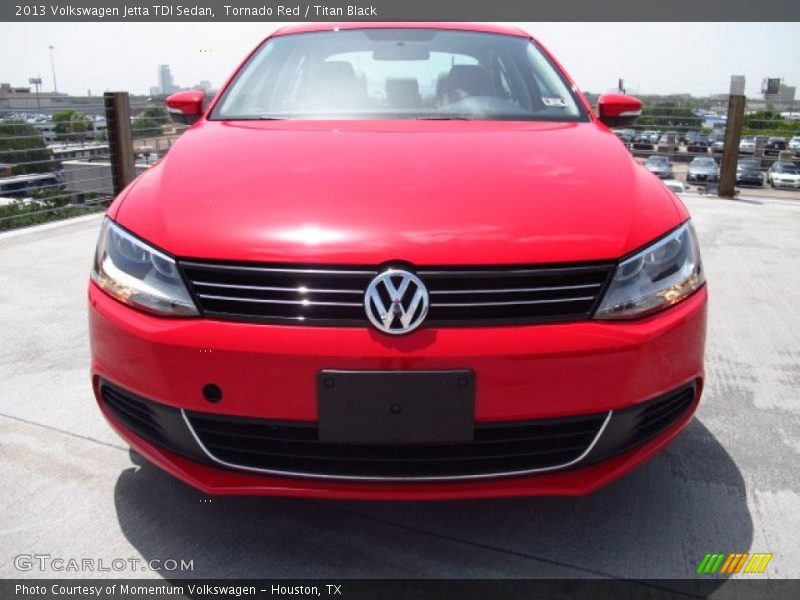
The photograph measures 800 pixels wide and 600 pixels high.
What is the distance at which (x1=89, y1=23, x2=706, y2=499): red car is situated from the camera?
1.48 meters

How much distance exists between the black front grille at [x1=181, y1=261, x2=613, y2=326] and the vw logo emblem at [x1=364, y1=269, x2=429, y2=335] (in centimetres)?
2

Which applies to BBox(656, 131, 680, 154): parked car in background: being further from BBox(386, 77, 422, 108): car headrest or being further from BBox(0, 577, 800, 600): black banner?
BBox(0, 577, 800, 600): black banner

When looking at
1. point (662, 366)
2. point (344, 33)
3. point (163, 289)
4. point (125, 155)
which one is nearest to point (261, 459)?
point (163, 289)

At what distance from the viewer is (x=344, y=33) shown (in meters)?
3.03

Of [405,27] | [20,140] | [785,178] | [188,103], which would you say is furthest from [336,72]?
[785,178]

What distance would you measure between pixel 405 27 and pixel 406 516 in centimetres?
213

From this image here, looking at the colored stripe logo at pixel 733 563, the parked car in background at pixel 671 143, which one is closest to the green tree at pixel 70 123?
the colored stripe logo at pixel 733 563

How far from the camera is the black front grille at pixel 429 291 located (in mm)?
1511

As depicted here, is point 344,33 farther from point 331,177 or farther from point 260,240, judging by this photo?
point 260,240

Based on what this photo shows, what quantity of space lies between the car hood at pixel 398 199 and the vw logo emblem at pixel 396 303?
0.17 ft

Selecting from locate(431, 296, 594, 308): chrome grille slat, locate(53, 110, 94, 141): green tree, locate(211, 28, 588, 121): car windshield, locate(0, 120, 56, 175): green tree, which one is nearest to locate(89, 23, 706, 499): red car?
locate(431, 296, 594, 308): chrome grille slat

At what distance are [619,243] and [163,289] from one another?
107 cm

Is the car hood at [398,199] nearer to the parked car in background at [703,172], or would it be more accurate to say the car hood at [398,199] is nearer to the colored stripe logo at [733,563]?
the colored stripe logo at [733,563]

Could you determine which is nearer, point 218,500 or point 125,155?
point 218,500
